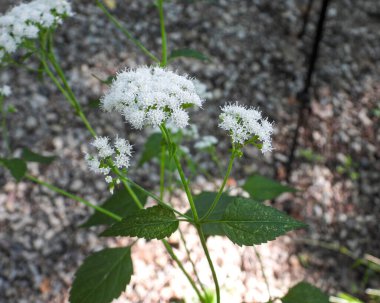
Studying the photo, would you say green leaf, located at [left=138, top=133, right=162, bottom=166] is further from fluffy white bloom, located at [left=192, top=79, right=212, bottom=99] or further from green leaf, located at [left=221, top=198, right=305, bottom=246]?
green leaf, located at [left=221, top=198, right=305, bottom=246]

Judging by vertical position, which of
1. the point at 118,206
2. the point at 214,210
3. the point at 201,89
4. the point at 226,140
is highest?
the point at 201,89

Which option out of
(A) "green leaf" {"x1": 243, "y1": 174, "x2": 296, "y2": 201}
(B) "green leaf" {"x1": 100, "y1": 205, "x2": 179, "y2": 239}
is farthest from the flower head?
(A) "green leaf" {"x1": 243, "y1": 174, "x2": 296, "y2": 201}

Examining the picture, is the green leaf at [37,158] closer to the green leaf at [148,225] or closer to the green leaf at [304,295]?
the green leaf at [148,225]

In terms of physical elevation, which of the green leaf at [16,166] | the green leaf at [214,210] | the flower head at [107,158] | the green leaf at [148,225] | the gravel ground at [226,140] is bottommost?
the gravel ground at [226,140]

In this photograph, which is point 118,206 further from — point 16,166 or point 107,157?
point 107,157

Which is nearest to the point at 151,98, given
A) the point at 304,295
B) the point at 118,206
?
the point at 118,206

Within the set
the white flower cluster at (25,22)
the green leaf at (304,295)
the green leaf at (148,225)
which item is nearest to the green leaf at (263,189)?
→ the green leaf at (304,295)

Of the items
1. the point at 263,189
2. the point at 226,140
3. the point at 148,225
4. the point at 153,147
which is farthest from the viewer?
the point at 226,140

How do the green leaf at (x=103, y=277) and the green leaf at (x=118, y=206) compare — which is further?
the green leaf at (x=118, y=206)
